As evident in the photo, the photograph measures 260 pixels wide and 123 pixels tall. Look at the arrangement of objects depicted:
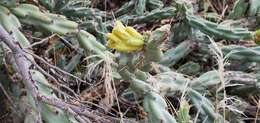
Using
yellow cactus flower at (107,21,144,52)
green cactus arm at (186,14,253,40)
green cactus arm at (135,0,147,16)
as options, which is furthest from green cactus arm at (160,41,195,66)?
yellow cactus flower at (107,21,144,52)

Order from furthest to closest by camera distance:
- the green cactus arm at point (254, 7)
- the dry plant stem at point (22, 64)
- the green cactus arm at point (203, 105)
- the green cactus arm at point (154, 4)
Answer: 1. the green cactus arm at point (154, 4)
2. the green cactus arm at point (254, 7)
3. the green cactus arm at point (203, 105)
4. the dry plant stem at point (22, 64)

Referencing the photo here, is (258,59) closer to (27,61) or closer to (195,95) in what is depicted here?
(195,95)

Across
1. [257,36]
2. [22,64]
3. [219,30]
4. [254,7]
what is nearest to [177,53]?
[219,30]

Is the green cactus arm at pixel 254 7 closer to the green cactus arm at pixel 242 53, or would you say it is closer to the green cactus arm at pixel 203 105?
the green cactus arm at pixel 242 53

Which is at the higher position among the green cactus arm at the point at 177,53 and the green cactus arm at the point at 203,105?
the green cactus arm at the point at 177,53

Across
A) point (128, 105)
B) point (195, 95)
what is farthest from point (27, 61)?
point (195, 95)

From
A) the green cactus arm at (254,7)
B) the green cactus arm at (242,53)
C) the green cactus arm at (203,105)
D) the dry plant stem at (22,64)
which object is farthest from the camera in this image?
the green cactus arm at (254,7)

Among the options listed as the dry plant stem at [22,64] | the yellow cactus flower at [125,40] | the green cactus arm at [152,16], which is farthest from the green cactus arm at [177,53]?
the dry plant stem at [22,64]
